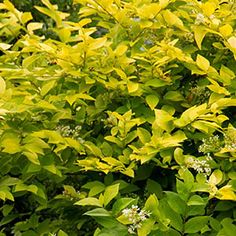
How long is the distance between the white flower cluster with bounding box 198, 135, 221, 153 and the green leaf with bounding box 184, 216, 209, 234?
0.93 ft

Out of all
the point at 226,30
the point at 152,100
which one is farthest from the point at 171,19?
the point at 152,100

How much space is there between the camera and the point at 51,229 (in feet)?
7.20

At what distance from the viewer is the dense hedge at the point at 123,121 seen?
1884 mm

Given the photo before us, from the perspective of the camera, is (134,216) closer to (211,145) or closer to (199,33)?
(211,145)

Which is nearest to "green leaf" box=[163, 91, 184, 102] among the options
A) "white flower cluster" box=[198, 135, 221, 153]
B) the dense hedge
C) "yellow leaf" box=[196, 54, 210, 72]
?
the dense hedge

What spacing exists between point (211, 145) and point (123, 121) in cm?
32

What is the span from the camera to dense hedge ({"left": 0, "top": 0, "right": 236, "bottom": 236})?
1.88 meters

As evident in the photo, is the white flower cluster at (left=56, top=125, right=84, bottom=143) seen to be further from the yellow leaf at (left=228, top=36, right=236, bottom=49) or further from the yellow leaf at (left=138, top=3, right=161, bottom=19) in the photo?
the yellow leaf at (left=228, top=36, right=236, bottom=49)

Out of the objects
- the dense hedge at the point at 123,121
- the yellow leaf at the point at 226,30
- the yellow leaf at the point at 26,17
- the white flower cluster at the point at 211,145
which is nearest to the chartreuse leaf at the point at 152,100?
the dense hedge at the point at 123,121

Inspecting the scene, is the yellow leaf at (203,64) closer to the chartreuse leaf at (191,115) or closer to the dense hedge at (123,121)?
the dense hedge at (123,121)

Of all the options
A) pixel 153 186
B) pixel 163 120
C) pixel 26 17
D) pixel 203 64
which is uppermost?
pixel 203 64

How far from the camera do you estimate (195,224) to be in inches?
67.1

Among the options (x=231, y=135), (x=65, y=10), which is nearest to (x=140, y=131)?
(x=231, y=135)

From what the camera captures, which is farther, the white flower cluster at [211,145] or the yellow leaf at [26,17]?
the yellow leaf at [26,17]
